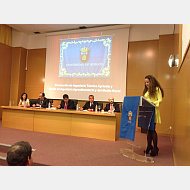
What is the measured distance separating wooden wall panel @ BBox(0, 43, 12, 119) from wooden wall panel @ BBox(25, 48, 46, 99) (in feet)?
2.65

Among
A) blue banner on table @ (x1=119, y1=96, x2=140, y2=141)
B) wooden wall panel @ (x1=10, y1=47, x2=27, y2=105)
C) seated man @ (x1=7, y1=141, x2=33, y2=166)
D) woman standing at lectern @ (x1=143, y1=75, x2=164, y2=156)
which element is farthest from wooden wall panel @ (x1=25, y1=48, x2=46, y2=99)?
seated man @ (x1=7, y1=141, x2=33, y2=166)

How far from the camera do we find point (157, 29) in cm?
591

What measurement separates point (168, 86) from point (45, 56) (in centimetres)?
531

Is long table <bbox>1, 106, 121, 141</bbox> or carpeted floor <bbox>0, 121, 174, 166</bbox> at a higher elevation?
long table <bbox>1, 106, 121, 141</bbox>

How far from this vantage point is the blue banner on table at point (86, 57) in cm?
640

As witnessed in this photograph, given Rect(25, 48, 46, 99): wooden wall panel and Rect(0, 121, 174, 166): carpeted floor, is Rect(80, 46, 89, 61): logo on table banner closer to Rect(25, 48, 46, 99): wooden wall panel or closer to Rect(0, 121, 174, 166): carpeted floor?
Rect(25, 48, 46, 99): wooden wall panel

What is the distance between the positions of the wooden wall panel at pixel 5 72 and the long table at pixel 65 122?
8.79ft

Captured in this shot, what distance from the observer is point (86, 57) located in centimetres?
664

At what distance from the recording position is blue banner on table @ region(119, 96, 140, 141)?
104 inches

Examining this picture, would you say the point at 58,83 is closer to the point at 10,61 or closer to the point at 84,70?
the point at 84,70

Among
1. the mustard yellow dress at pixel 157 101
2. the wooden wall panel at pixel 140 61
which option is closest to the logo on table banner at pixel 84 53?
the wooden wall panel at pixel 140 61

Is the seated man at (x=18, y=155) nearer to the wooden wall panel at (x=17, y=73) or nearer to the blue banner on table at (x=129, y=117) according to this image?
the blue banner on table at (x=129, y=117)

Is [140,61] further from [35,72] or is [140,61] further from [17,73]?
[17,73]

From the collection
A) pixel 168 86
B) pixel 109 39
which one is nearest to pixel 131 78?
pixel 168 86
